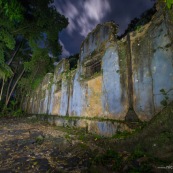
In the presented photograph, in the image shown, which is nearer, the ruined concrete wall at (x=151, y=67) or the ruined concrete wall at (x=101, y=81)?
the ruined concrete wall at (x=151, y=67)

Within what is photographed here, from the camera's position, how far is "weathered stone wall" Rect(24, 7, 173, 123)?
487 cm

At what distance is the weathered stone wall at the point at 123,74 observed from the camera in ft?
16.0

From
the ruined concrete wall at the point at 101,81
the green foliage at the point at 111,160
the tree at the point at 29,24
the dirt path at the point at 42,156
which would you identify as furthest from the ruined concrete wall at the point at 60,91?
the green foliage at the point at 111,160

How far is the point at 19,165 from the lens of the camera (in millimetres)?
3641

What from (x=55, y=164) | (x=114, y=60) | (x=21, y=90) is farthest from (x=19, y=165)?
(x=21, y=90)

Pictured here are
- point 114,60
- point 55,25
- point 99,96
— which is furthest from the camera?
point 55,25

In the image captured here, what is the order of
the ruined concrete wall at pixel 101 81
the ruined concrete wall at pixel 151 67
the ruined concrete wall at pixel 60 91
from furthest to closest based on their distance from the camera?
1. the ruined concrete wall at pixel 60 91
2. the ruined concrete wall at pixel 101 81
3. the ruined concrete wall at pixel 151 67

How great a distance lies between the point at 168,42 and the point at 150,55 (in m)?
0.66

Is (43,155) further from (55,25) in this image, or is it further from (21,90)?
(21,90)

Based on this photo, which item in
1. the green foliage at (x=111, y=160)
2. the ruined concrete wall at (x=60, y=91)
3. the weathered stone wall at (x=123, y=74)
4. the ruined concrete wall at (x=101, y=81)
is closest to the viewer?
the green foliage at (x=111, y=160)

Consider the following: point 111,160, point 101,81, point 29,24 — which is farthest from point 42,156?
point 29,24

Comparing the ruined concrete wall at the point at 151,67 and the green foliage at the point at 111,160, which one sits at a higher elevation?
the ruined concrete wall at the point at 151,67

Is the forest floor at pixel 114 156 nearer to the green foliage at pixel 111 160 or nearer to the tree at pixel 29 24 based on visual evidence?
the green foliage at pixel 111 160

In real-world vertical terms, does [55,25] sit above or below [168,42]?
above
